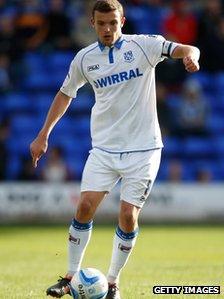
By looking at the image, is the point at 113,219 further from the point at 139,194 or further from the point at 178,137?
the point at 139,194

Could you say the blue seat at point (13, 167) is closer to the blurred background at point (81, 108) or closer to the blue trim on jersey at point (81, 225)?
the blurred background at point (81, 108)

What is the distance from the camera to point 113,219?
1781 centimetres

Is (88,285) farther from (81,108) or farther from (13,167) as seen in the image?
(81,108)

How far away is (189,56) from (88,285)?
1972 mm

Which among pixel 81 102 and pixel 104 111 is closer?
pixel 104 111

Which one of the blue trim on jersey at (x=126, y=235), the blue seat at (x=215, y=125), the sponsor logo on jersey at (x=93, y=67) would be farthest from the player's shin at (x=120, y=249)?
the blue seat at (x=215, y=125)

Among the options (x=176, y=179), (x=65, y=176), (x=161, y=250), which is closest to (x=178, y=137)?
(x=176, y=179)

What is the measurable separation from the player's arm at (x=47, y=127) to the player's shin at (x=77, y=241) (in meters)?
0.66

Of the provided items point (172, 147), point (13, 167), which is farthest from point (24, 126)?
point (172, 147)

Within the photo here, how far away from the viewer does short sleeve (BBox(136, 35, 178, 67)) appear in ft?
27.2

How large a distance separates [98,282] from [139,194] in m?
0.86

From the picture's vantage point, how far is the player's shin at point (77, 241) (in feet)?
27.5

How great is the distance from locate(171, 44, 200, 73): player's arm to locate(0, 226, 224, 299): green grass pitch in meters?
1.93

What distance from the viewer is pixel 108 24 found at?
8.21 metres
